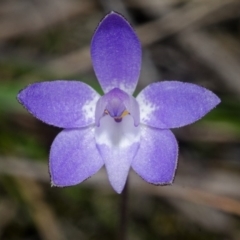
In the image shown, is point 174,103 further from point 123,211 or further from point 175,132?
point 175,132

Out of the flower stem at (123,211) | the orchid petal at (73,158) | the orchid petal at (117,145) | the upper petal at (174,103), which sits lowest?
the flower stem at (123,211)

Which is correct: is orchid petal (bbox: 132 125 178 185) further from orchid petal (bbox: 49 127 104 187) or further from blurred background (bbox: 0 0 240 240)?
blurred background (bbox: 0 0 240 240)

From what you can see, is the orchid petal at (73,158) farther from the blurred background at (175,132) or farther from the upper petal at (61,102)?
the blurred background at (175,132)

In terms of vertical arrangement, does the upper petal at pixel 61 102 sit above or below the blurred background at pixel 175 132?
above

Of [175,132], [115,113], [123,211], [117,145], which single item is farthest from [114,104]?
→ [175,132]

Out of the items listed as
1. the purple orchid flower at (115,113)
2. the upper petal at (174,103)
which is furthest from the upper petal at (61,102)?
the upper petal at (174,103)

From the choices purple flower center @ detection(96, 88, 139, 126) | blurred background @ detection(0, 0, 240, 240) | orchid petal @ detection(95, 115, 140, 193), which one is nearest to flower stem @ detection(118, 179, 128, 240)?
orchid petal @ detection(95, 115, 140, 193)
